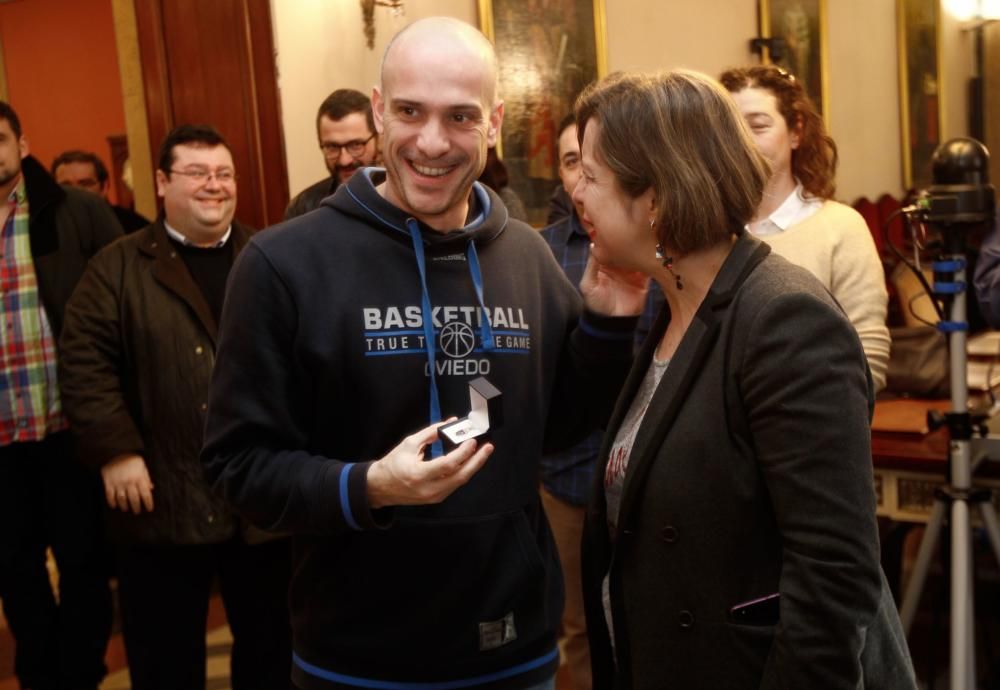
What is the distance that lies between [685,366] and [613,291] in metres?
0.43

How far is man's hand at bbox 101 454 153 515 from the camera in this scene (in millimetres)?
3115

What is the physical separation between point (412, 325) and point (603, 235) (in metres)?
0.37

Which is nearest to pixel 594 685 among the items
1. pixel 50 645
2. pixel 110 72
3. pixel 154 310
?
pixel 154 310

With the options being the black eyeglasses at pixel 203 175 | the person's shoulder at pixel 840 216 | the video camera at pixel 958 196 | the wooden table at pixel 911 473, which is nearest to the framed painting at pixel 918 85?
the wooden table at pixel 911 473

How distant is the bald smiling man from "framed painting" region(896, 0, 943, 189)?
7.32 m

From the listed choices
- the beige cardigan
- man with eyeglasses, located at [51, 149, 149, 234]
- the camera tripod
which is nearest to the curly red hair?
the beige cardigan

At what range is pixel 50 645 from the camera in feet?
11.6

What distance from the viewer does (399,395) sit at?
5.83 feet

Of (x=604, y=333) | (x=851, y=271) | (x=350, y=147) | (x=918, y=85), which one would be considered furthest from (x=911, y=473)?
(x=918, y=85)

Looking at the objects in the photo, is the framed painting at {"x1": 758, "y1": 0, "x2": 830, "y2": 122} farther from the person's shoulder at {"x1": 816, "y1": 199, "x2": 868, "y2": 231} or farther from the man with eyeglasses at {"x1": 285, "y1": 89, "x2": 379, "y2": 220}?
the person's shoulder at {"x1": 816, "y1": 199, "x2": 868, "y2": 231}

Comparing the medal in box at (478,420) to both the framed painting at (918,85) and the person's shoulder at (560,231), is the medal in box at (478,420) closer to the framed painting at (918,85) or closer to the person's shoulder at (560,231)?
the person's shoulder at (560,231)

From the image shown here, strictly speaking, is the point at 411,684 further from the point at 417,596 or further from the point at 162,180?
the point at 162,180

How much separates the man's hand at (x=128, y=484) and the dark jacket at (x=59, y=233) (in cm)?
61

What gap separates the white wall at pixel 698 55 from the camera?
4.26m
